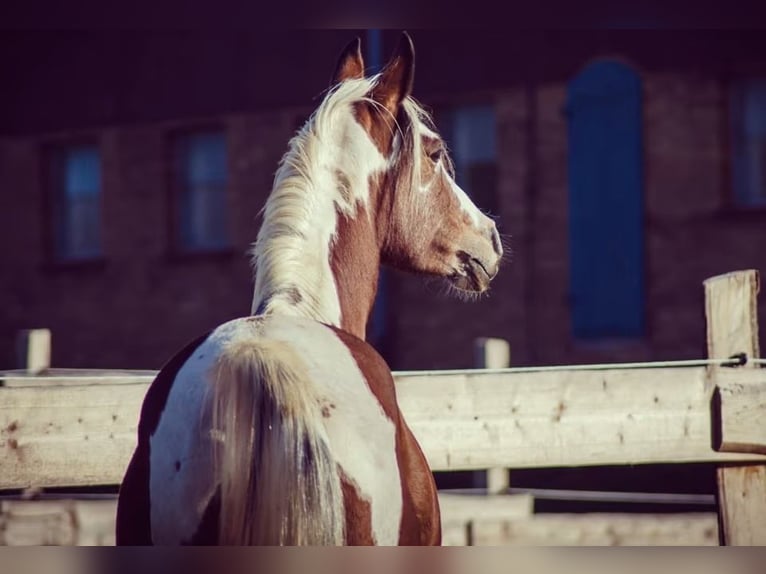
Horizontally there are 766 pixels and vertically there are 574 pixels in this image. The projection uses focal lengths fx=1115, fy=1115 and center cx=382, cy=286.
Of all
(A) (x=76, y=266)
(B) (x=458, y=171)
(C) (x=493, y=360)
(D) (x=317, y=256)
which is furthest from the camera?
(A) (x=76, y=266)

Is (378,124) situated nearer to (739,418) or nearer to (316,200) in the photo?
(316,200)

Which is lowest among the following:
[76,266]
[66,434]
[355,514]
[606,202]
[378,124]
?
[355,514]

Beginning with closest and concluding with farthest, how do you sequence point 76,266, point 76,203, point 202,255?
point 202,255 < point 76,266 < point 76,203

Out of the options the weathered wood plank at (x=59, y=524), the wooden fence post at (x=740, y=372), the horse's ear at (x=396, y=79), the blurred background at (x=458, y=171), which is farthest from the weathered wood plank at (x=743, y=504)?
the blurred background at (x=458, y=171)

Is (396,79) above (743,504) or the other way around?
above

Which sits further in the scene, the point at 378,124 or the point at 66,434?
Answer: the point at 66,434

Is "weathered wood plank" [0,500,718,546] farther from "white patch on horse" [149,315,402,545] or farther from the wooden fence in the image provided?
"white patch on horse" [149,315,402,545]

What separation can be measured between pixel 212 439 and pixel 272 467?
4.7 inches

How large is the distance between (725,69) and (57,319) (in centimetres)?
621

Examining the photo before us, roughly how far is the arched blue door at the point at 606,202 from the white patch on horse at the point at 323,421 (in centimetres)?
664

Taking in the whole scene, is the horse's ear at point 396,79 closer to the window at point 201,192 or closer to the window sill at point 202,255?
the window sill at point 202,255

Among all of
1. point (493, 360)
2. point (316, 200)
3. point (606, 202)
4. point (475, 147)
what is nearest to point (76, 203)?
point (475, 147)

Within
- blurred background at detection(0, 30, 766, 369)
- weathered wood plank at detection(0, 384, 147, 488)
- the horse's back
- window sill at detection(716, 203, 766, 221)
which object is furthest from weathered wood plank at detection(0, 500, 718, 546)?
window sill at detection(716, 203, 766, 221)

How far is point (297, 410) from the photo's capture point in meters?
2.05
